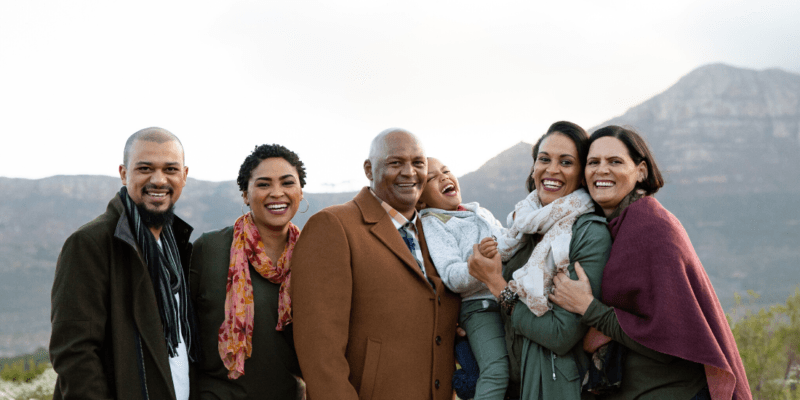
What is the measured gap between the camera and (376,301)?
3.28 m

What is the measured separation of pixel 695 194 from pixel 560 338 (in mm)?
113560

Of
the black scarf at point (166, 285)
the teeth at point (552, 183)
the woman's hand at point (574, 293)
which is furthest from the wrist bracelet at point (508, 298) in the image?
the black scarf at point (166, 285)

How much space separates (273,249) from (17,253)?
97.2 m

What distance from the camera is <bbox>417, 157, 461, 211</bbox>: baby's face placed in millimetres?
3922

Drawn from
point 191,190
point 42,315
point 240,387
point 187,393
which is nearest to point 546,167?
point 240,387

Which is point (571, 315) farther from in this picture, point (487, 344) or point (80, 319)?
point (80, 319)

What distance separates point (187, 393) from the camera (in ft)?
10.7

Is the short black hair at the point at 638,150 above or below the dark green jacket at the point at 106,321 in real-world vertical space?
above

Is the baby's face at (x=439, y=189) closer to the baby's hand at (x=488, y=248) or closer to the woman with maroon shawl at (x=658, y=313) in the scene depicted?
the baby's hand at (x=488, y=248)

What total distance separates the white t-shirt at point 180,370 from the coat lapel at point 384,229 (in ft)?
4.02

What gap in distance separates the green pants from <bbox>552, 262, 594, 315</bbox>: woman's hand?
45cm

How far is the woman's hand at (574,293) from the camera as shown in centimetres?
304

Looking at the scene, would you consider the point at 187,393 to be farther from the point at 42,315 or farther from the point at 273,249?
the point at 42,315

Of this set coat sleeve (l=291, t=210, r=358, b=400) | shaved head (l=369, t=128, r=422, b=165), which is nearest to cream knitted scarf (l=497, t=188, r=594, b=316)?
shaved head (l=369, t=128, r=422, b=165)
